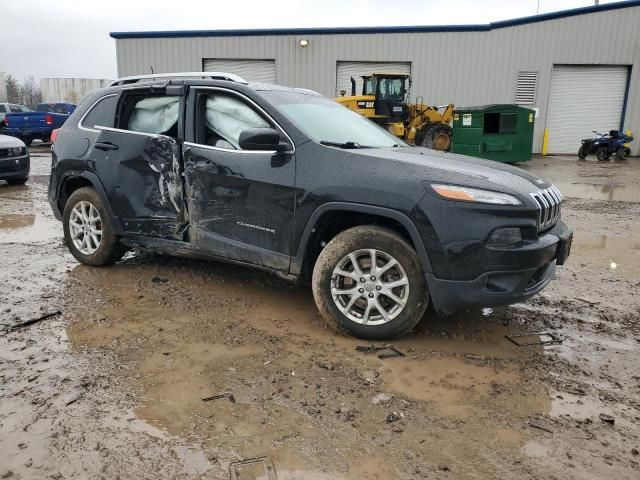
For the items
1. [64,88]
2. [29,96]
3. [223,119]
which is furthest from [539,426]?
[29,96]

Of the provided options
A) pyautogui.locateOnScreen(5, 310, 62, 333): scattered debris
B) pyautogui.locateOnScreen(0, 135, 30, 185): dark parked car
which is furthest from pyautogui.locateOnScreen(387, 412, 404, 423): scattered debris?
pyautogui.locateOnScreen(0, 135, 30, 185): dark parked car

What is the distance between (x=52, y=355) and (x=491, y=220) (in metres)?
2.91

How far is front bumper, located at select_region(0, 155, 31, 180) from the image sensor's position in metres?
10.5

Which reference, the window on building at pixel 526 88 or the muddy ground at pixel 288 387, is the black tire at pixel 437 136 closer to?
the window on building at pixel 526 88

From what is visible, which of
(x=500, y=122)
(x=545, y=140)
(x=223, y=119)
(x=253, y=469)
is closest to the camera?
(x=253, y=469)

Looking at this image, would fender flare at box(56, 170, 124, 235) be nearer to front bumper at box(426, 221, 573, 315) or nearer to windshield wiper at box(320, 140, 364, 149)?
windshield wiper at box(320, 140, 364, 149)

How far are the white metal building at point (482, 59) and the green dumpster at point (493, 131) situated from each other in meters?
5.63

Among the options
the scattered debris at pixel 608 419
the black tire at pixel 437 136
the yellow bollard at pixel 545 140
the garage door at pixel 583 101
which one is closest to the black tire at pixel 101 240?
the scattered debris at pixel 608 419

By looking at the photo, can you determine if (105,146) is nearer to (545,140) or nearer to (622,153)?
(622,153)

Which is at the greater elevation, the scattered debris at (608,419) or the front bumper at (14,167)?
the front bumper at (14,167)

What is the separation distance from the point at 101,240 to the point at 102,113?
1.20 meters

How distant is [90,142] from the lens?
4.88m

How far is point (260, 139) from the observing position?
365 centimetres

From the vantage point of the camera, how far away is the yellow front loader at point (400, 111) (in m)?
17.8
